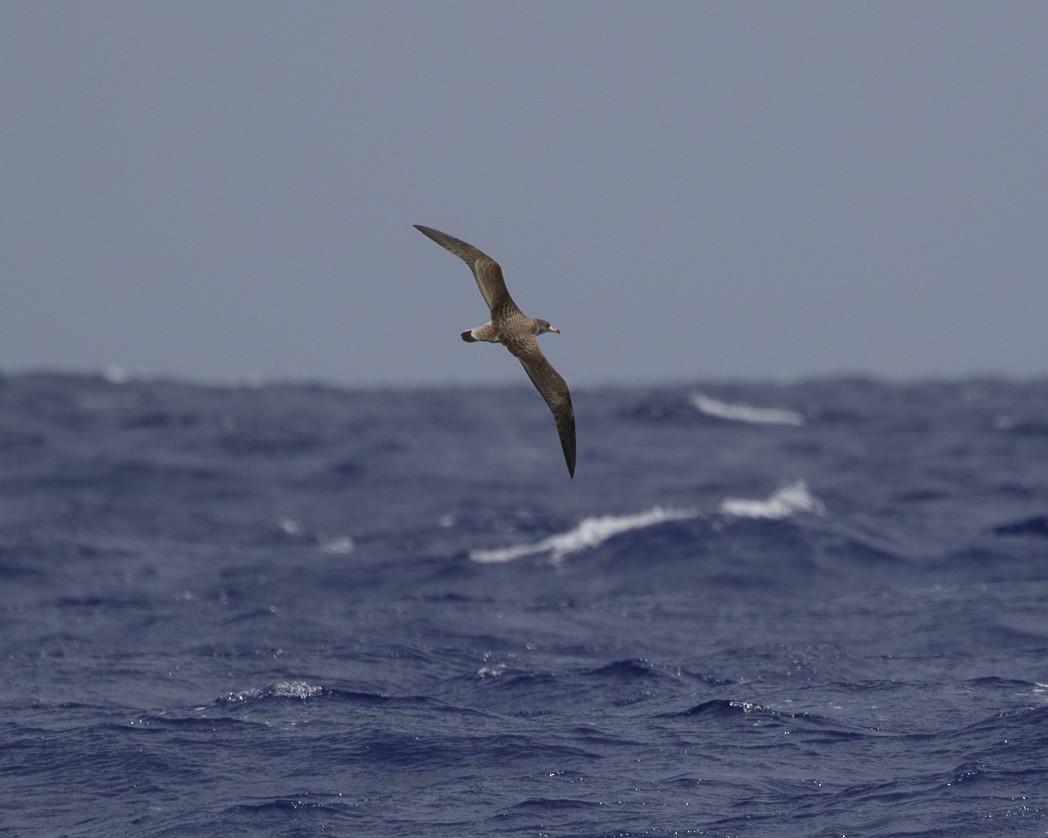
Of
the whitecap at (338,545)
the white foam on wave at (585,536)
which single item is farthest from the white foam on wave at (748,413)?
the whitecap at (338,545)

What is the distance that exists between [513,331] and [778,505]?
2221 centimetres

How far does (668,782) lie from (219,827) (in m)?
4.60

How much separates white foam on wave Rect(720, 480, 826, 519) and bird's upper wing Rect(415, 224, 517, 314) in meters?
19.8

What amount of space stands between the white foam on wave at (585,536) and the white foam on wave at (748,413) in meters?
26.7

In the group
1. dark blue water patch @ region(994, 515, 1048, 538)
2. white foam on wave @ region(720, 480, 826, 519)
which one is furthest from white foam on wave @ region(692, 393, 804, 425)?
dark blue water patch @ region(994, 515, 1048, 538)

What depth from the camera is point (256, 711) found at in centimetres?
1936

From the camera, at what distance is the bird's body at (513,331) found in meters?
14.5

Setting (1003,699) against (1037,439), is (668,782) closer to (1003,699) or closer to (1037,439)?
(1003,699)

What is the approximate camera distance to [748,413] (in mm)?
65312

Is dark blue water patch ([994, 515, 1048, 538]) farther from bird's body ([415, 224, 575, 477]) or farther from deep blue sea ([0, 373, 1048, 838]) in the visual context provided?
bird's body ([415, 224, 575, 477])

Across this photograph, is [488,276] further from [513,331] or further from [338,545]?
[338,545]

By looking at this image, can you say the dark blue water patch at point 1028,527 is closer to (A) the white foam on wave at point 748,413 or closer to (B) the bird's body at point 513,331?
(B) the bird's body at point 513,331

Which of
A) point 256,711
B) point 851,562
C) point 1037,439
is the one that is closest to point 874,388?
point 1037,439

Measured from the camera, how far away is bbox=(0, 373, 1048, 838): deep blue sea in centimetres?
1617
